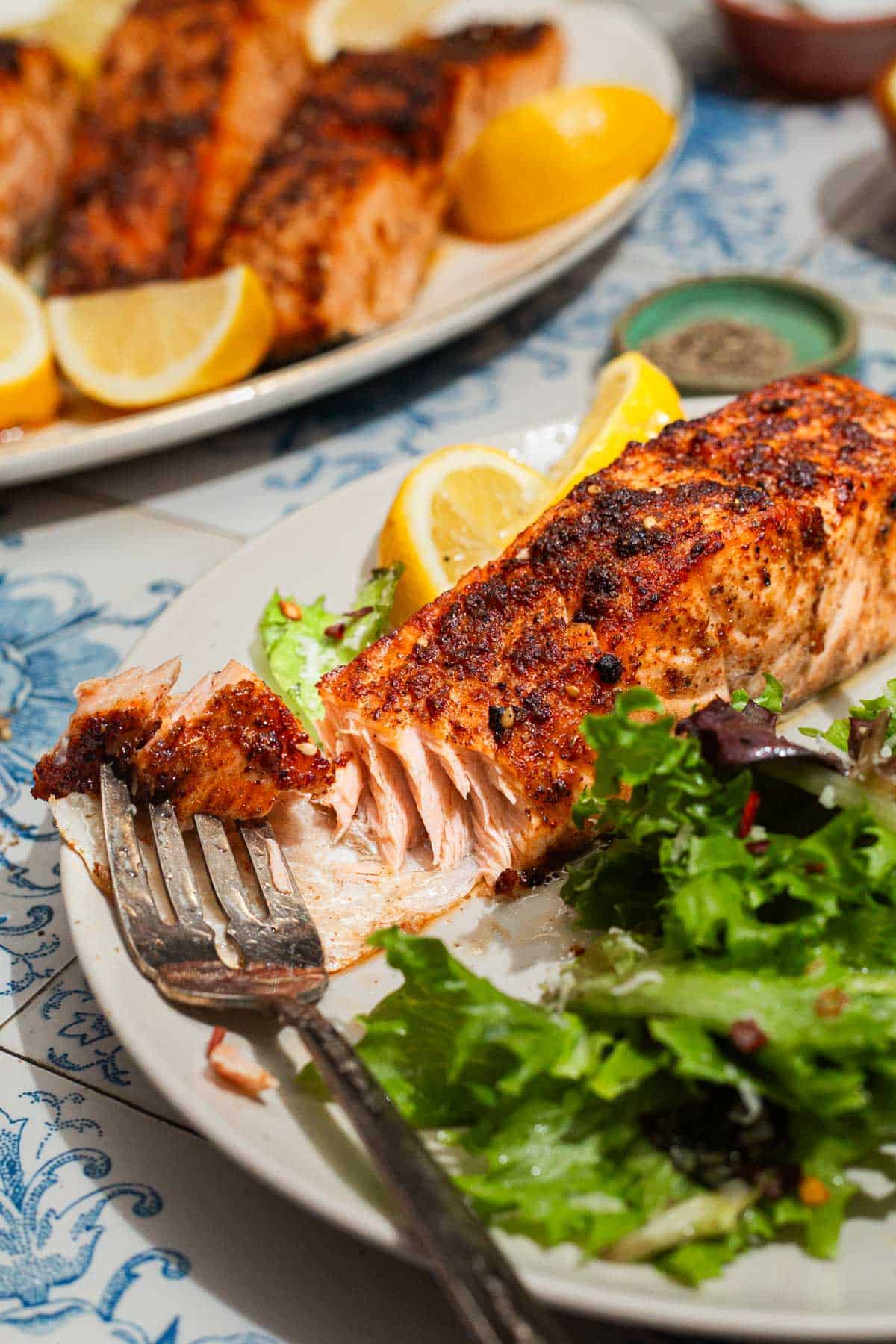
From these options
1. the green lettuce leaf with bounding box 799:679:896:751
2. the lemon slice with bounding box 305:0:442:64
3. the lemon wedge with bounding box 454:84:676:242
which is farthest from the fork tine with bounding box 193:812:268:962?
the lemon slice with bounding box 305:0:442:64

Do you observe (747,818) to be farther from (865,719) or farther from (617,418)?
(617,418)

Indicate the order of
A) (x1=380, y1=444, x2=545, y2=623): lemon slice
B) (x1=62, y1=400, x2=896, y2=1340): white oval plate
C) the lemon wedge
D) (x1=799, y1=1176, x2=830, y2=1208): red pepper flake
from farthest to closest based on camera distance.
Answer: the lemon wedge → (x1=380, y1=444, x2=545, y2=623): lemon slice → (x1=799, y1=1176, x2=830, y2=1208): red pepper flake → (x1=62, y1=400, x2=896, y2=1340): white oval plate

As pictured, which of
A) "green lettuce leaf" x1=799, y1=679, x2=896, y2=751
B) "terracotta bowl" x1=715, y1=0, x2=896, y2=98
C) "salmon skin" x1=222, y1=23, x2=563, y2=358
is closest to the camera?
"green lettuce leaf" x1=799, y1=679, x2=896, y2=751

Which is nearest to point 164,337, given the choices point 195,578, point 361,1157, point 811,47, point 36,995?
point 195,578

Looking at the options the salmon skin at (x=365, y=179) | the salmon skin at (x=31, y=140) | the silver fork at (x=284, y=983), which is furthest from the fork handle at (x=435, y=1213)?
the salmon skin at (x=31, y=140)

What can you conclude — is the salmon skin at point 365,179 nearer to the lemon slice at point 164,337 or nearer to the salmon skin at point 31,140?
the lemon slice at point 164,337

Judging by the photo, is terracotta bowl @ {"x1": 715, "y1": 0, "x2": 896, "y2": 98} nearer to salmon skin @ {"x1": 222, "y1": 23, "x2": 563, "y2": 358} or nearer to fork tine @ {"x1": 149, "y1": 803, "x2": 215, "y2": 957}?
salmon skin @ {"x1": 222, "y1": 23, "x2": 563, "y2": 358}
